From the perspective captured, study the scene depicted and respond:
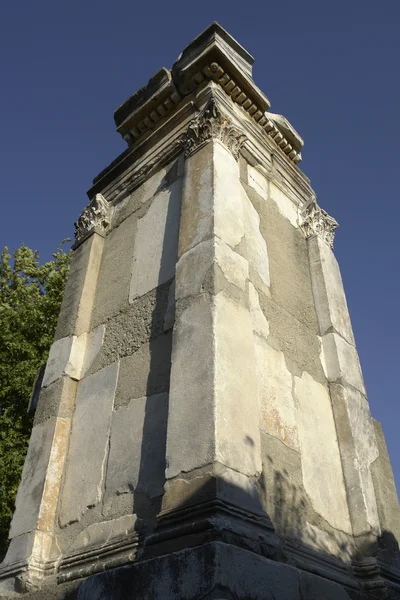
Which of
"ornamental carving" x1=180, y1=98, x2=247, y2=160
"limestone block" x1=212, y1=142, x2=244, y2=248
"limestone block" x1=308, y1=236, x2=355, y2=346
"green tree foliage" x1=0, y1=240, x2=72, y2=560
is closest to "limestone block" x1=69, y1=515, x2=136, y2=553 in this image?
"limestone block" x1=212, y1=142, x2=244, y2=248

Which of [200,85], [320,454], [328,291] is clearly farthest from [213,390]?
[200,85]

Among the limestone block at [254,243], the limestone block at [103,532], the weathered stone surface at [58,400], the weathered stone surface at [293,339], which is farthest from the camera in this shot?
the limestone block at [254,243]

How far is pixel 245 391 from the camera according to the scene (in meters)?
3.83

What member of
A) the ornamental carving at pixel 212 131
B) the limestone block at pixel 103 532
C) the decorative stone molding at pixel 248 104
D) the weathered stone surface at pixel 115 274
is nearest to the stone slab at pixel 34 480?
the limestone block at pixel 103 532

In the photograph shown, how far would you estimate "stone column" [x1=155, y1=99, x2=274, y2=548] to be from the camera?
3369mm

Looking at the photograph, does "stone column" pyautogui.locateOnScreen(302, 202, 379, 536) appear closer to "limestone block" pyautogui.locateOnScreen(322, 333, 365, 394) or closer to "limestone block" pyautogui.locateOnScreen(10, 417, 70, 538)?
"limestone block" pyautogui.locateOnScreen(322, 333, 365, 394)

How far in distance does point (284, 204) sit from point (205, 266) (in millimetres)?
2460

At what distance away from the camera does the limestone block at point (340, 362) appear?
528 centimetres

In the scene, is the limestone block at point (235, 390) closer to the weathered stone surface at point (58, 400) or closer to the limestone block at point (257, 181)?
the weathered stone surface at point (58, 400)

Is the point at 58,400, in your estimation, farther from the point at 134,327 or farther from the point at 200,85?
the point at 200,85

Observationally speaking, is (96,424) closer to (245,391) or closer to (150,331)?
(150,331)

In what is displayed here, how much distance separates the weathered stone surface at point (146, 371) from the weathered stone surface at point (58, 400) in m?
0.66

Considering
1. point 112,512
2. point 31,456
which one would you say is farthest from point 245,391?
point 31,456

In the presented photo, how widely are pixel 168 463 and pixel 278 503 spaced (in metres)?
0.87
